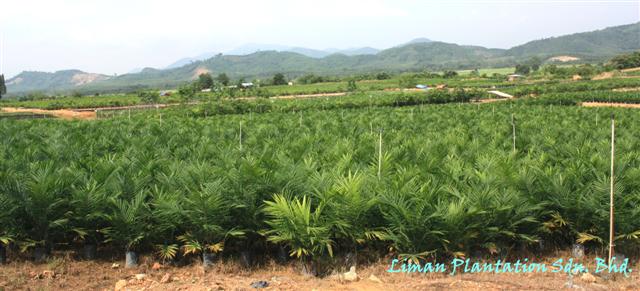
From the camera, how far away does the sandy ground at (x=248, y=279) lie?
596cm

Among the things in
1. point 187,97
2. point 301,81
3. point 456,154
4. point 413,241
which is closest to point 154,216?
point 413,241

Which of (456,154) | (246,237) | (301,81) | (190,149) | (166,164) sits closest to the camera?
(246,237)

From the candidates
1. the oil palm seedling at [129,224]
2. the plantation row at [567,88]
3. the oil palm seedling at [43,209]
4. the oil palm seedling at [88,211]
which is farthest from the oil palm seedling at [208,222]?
the plantation row at [567,88]

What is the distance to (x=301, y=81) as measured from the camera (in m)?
118

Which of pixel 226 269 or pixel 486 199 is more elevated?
pixel 486 199

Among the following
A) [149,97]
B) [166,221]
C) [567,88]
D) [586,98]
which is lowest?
[586,98]

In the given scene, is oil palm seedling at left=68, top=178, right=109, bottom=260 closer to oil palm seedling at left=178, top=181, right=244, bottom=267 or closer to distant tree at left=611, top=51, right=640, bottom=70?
oil palm seedling at left=178, top=181, right=244, bottom=267

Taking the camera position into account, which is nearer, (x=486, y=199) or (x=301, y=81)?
(x=486, y=199)

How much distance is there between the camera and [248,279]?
645cm

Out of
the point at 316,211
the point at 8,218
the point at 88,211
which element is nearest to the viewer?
the point at 316,211

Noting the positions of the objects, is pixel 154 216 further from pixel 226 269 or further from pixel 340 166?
pixel 340 166

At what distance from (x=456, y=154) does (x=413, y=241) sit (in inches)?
190

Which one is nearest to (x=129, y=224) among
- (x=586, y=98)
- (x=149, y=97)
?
(x=586, y=98)

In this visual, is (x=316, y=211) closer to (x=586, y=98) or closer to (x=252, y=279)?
(x=252, y=279)
